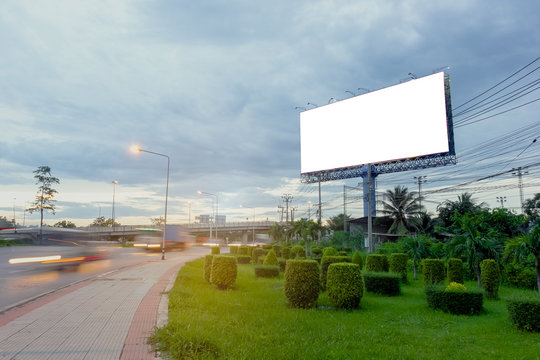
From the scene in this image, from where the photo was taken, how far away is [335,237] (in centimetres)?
4944

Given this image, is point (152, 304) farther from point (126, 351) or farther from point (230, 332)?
point (126, 351)

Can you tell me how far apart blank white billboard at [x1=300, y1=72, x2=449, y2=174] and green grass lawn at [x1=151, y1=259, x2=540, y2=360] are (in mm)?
21019


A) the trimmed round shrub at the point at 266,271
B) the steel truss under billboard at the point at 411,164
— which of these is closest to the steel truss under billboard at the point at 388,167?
the steel truss under billboard at the point at 411,164

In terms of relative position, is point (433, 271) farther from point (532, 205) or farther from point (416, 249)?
point (532, 205)

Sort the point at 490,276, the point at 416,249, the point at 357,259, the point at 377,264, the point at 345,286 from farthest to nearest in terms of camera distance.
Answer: the point at 357,259, the point at 416,249, the point at 377,264, the point at 490,276, the point at 345,286

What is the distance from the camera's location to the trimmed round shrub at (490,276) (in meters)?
13.4

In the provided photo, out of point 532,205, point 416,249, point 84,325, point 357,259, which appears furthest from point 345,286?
point 532,205

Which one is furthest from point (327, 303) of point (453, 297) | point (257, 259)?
point (257, 259)

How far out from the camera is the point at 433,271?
16.0m

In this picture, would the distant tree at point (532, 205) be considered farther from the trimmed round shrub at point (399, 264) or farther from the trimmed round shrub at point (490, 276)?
the trimmed round shrub at point (490, 276)

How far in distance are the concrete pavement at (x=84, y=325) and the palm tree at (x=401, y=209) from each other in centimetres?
4047

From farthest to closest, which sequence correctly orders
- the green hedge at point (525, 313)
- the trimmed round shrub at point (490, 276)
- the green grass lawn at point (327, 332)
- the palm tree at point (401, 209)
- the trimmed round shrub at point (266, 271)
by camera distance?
the palm tree at point (401, 209) → the trimmed round shrub at point (266, 271) → the trimmed round shrub at point (490, 276) → the green hedge at point (525, 313) → the green grass lawn at point (327, 332)

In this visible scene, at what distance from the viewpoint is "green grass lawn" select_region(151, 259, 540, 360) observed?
19.9 feet

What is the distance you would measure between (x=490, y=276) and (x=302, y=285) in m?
7.66
